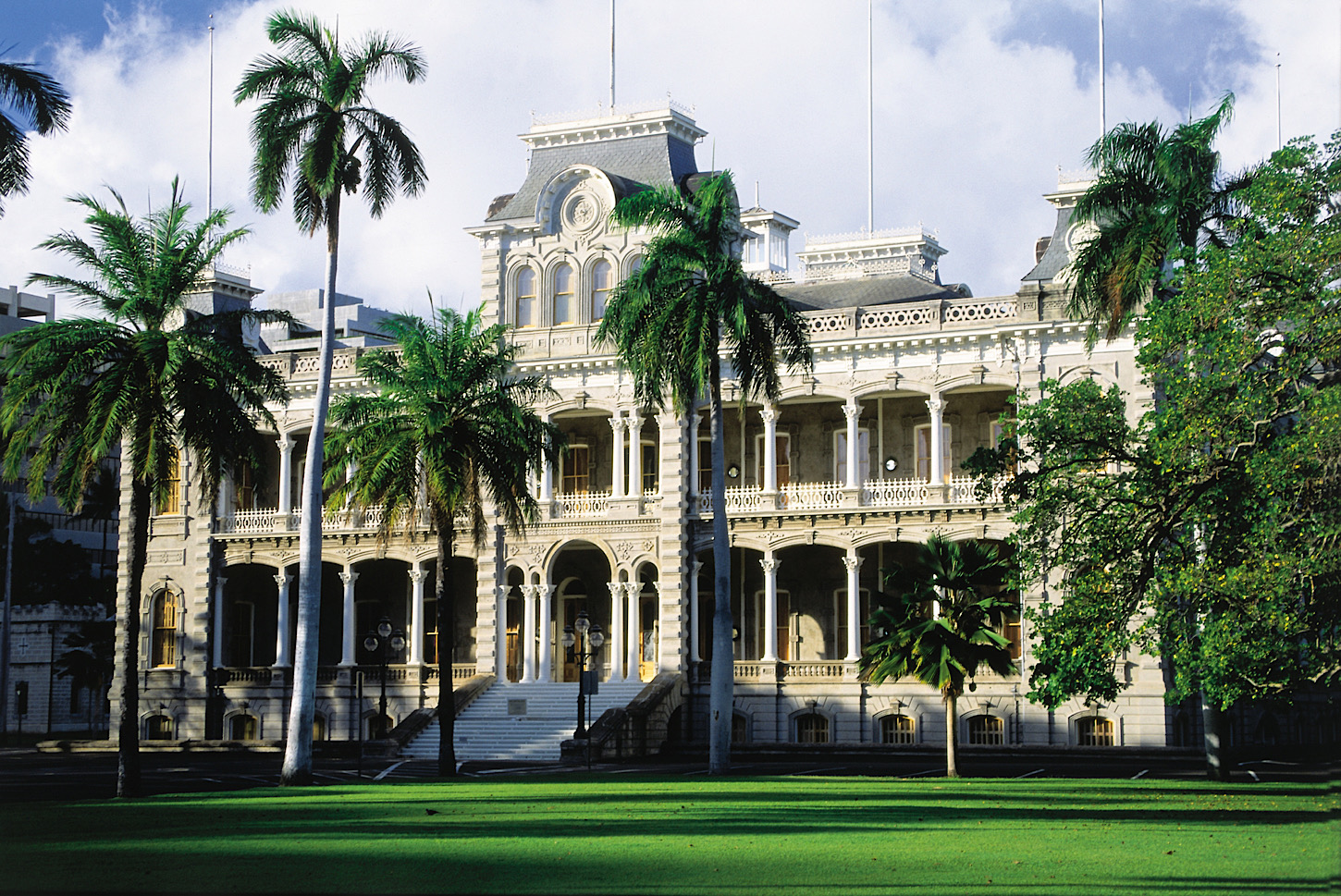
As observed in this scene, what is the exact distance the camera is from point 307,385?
50062mm

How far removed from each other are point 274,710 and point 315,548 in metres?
20.3

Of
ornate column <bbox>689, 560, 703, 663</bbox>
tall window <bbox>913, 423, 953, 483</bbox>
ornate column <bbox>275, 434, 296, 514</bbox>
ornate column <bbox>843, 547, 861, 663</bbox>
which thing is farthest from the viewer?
ornate column <bbox>275, 434, 296, 514</bbox>

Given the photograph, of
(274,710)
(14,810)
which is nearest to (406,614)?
(274,710)

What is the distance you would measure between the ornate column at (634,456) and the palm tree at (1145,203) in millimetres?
16455

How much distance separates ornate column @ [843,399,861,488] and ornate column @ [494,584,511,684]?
417 inches

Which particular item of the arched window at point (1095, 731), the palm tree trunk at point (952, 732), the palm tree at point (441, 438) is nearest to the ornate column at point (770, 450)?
the palm tree at point (441, 438)

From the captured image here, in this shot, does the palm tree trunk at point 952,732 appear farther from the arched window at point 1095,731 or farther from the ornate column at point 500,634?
the ornate column at point 500,634

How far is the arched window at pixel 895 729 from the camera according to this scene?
140 ft

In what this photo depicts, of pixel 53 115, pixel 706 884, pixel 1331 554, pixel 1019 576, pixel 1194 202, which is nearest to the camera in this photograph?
pixel 706 884

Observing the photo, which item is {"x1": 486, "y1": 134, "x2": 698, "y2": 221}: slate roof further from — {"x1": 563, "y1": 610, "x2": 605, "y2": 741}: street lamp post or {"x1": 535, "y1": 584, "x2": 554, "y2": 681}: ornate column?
{"x1": 563, "y1": 610, "x2": 605, "y2": 741}: street lamp post

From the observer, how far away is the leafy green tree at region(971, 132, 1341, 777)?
20703mm

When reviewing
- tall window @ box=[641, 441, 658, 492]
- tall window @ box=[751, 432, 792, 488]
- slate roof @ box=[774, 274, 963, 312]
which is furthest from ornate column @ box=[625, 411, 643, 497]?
slate roof @ box=[774, 274, 963, 312]

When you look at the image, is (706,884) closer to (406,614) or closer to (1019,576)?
(1019,576)

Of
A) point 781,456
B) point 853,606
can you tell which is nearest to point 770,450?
point 781,456
